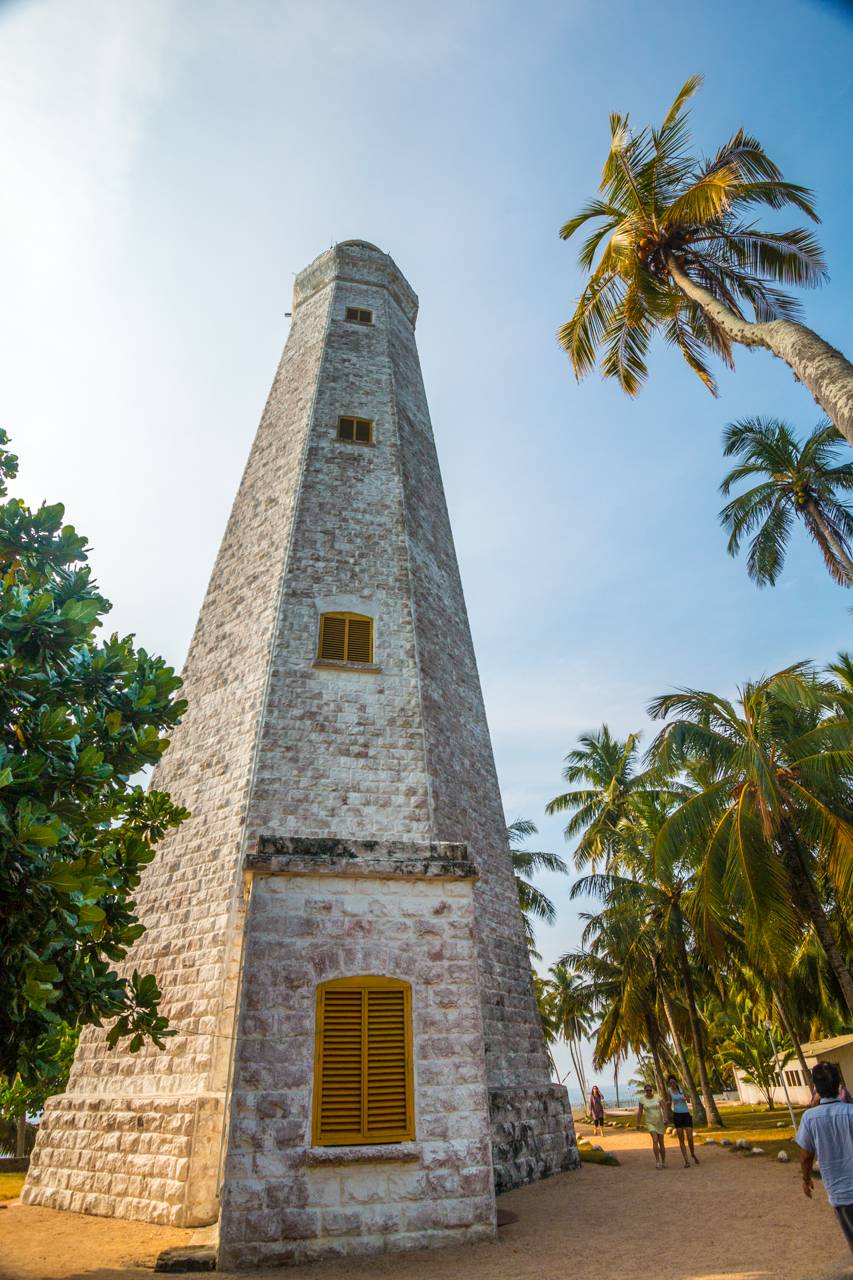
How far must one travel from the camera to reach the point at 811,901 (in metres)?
12.2

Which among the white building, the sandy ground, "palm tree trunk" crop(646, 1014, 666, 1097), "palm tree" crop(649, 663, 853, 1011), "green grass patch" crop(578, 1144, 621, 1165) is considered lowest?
the sandy ground

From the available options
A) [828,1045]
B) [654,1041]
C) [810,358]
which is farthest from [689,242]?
[654,1041]

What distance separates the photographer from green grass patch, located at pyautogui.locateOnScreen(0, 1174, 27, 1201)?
11.4 metres

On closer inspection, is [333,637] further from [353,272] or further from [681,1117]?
[353,272]

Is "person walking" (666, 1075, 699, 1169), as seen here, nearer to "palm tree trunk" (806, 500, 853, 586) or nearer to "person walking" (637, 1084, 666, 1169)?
"person walking" (637, 1084, 666, 1169)

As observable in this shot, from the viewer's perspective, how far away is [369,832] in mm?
10094

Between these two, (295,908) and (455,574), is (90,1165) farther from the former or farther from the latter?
(455,574)

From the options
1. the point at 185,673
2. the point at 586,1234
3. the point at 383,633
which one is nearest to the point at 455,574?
the point at 383,633

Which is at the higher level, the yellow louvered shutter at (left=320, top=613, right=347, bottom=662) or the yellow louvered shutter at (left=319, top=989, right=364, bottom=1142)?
the yellow louvered shutter at (left=320, top=613, right=347, bottom=662)

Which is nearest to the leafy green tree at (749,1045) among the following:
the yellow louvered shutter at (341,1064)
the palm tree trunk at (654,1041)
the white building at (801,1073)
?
the white building at (801,1073)

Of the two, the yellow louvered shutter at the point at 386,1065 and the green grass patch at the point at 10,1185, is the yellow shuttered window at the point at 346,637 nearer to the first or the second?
the yellow louvered shutter at the point at 386,1065

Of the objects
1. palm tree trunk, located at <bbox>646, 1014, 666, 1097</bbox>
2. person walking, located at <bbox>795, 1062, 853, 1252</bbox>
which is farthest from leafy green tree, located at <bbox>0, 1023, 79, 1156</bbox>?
palm tree trunk, located at <bbox>646, 1014, 666, 1097</bbox>

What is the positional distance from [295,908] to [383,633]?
5916 mm

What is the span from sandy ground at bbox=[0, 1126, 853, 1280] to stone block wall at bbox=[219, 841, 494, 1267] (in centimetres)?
25
